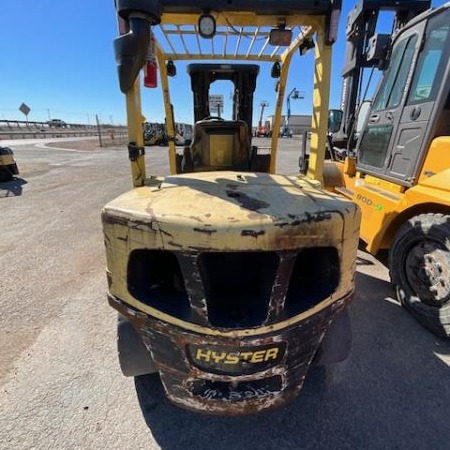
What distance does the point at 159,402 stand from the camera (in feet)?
6.61

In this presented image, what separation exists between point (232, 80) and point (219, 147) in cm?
117

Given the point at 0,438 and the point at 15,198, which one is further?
the point at 15,198

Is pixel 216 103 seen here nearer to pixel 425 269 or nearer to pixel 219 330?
pixel 425 269

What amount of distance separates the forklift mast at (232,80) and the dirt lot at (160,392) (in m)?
2.73

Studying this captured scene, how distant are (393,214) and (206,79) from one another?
116 inches

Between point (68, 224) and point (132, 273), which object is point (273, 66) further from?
point (68, 224)

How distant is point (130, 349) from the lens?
178cm

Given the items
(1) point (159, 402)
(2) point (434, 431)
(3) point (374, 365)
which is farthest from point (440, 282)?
(1) point (159, 402)

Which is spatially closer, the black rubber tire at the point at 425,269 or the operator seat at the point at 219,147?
the black rubber tire at the point at 425,269

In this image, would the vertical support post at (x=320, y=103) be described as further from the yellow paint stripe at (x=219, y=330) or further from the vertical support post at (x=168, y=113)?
the vertical support post at (x=168, y=113)

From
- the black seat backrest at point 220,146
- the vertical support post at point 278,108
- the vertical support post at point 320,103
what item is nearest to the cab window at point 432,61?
the vertical support post at point 320,103

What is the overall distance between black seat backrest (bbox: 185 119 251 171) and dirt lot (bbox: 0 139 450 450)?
6.26 feet

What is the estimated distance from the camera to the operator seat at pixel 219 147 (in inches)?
147

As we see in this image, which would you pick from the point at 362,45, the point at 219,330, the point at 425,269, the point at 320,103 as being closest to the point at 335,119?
the point at 362,45
